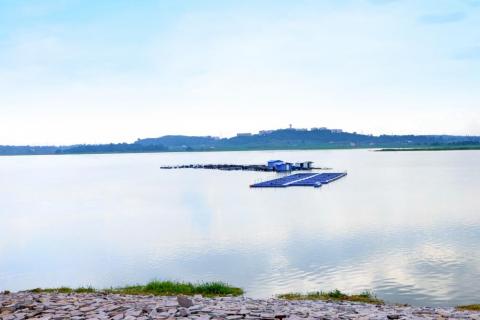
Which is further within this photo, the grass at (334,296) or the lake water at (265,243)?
the lake water at (265,243)

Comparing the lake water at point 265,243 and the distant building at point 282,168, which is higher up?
the distant building at point 282,168

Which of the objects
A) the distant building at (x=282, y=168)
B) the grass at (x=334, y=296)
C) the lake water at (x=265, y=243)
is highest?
the distant building at (x=282, y=168)

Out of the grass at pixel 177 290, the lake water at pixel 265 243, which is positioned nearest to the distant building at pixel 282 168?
the lake water at pixel 265 243

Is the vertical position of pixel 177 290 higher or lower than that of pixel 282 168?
lower

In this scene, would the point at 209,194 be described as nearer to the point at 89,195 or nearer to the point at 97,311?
the point at 89,195

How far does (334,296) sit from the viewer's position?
2103 centimetres

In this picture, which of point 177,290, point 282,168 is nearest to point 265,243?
point 177,290

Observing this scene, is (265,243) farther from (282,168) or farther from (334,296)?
(282,168)

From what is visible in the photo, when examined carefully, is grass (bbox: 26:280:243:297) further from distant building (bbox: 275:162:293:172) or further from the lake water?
distant building (bbox: 275:162:293:172)

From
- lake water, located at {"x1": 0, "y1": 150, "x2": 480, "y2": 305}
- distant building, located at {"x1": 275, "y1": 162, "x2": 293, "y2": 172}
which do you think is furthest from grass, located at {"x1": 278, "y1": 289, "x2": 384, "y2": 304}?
distant building, located at {"x1": 275, "y1": 162, "x2": 293, "y2": 172}

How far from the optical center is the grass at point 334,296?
20484 millimetres

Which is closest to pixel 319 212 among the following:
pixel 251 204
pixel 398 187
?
pixel 251 204

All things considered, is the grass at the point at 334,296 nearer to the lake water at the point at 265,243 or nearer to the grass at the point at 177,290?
the lake water at the point at 265,243

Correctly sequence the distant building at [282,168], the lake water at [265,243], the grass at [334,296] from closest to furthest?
the grass at [334,296] → the lake water at [265,243] → the distant building at [282,168]
